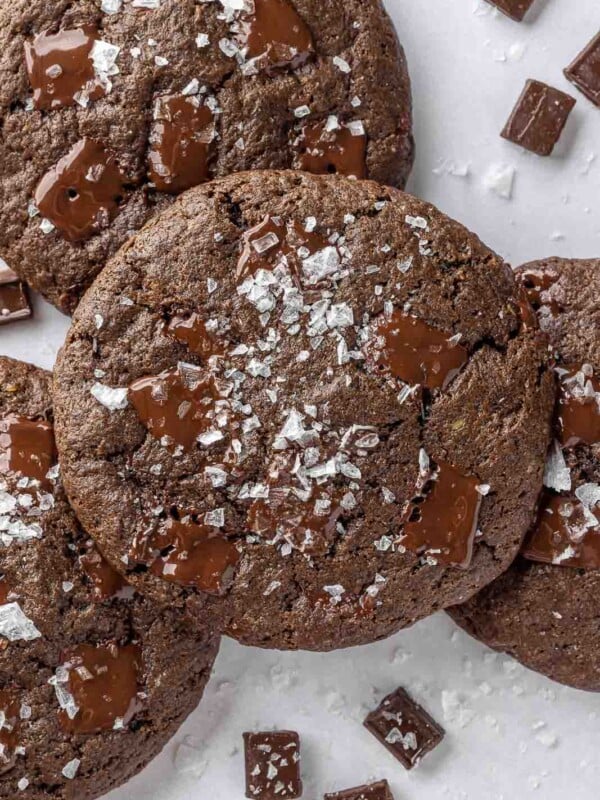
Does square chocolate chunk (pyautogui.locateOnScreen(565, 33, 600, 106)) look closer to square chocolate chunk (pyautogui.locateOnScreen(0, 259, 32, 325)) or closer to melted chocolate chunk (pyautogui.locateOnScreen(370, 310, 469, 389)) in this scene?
melted chocolate chunk (pyautogui.locateOnScreen(370, 310, 469, 389))

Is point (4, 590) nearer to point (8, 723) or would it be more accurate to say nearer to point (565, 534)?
point (8, 723)

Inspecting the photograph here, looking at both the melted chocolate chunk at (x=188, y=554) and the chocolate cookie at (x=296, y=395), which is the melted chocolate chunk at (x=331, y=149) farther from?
the melted chocolate chunk at (x=188, y=554)

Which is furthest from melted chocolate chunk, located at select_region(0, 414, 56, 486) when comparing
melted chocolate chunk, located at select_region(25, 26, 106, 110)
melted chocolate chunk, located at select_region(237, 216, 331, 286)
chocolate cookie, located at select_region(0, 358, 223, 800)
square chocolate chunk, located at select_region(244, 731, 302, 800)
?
square chocolate chunk, located at select_region(244, 731, 302, 800)


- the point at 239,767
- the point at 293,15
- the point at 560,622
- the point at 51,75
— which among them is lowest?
the point at 239,767

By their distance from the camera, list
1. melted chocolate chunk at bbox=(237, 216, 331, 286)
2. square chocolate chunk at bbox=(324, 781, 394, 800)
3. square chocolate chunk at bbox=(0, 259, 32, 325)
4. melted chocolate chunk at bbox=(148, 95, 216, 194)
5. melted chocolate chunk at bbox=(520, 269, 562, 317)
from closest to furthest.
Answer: melted chocolate chunk at bbox=(237, 216, 331, 286)
melted chocolate chunk at bbox=(148, 95, 216, 194)
melted chocolate chunk at bbox=(520, 269, 562, 317)
square chocolate chunk at bbox=(0, 259, 32, 325)
square chocolate chunk at bbox=(324, 781, 394, 800)

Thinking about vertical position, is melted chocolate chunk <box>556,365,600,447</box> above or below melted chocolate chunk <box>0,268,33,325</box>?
above

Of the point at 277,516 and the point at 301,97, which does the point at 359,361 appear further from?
the point at 301,97

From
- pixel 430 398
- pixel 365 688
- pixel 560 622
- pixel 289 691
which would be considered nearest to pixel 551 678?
pixel 560 622
